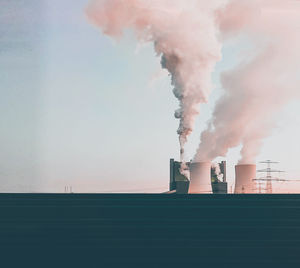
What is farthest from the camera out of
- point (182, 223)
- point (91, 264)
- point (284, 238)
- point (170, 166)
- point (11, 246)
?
point (170, 166)

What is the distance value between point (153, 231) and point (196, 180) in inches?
2021

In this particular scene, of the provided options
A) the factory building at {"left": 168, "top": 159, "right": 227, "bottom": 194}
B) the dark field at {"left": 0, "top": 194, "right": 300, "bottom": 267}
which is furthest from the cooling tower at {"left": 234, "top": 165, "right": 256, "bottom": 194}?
the dark field at {"left": 0, "top": 194, "right": 300, "bottom": 267}

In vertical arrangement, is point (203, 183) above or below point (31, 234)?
above

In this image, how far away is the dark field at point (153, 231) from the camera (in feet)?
48.9

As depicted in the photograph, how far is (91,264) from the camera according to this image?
46.3ft

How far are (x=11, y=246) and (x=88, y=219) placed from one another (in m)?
5.22

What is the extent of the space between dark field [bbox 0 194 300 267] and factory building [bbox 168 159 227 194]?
134 feet

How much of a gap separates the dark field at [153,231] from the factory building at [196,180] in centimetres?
4080

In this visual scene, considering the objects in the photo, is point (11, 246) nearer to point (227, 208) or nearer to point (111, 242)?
point (111, 242)

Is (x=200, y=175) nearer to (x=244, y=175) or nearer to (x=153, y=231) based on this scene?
(x=244, y=175)

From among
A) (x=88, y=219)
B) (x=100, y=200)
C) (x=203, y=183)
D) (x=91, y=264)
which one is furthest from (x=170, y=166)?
(x=91, y=264)

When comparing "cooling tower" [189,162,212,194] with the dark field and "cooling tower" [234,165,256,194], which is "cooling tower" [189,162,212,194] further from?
the dark field

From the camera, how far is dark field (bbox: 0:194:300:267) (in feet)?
48.9

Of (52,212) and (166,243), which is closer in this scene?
(166,243)
